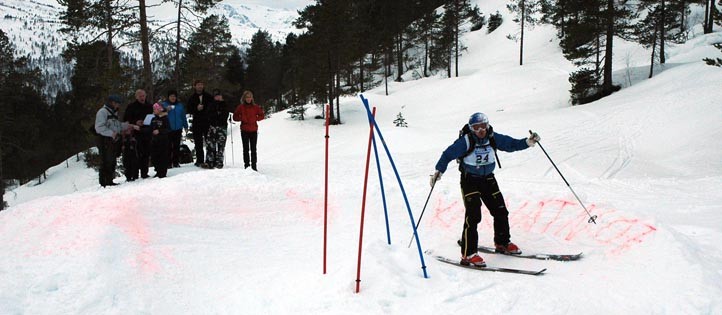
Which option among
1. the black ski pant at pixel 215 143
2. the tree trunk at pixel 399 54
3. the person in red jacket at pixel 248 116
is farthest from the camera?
the tree trunk at pixel 399 54

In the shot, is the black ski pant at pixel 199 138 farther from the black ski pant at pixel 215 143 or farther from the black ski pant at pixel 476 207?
the black ski pant at pixel 476 207

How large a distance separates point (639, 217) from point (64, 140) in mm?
63472

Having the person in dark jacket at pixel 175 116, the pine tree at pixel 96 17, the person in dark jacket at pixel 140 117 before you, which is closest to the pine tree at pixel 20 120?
the pine tree at pixel 96 17

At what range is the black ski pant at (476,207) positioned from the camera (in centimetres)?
570

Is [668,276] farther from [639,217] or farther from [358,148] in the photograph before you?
[358,148]

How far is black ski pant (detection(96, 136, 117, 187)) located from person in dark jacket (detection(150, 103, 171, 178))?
0.80 metres

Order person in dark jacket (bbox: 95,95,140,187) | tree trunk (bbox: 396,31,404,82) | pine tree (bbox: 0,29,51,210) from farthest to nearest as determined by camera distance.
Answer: tree trunk (bbox: 396,31,404,82) → pine tree (bbox: 0,29,51,210) → person in dark jacket (bbox: 95,95,140,187)

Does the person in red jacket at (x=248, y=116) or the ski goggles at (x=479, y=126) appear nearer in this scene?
the ski goggles at (x=479, y=126)

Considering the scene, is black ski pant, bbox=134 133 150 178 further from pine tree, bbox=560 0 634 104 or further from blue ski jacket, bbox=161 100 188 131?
pine tree, bbox=560 0 634 104

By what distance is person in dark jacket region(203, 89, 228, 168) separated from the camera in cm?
1084

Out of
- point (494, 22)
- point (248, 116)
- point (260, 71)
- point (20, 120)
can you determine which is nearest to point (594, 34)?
point (248, 116)

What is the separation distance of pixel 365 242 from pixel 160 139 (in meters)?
5.62

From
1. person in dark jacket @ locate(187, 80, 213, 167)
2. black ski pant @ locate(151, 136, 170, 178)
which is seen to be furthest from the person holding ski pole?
person in dark jacket @ locate(187, 80, 213, 167)

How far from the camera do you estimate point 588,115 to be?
20688 millimetres
